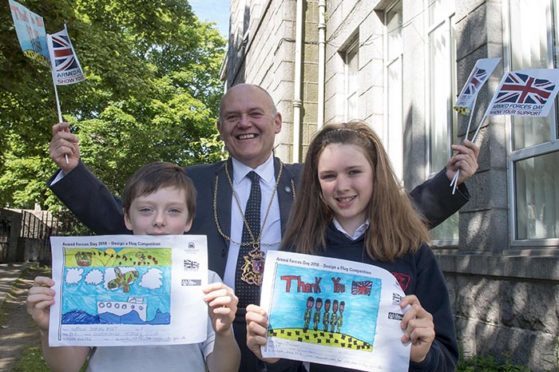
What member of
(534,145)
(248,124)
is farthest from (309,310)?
(534,145)

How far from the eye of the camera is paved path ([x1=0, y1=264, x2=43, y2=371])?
684cm

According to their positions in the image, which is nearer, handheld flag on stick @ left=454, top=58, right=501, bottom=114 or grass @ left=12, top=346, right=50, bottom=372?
handheld flag on stick @ left=454, top=58, right=501, bottom=114

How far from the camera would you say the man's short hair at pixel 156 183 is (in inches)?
95.0

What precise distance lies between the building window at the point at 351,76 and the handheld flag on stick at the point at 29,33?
634 centimetres

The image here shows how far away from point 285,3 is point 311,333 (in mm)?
9964

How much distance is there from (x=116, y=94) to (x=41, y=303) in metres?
9.51

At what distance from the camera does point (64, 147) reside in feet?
9.51

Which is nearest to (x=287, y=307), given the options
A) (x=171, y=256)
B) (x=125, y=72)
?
(x=171, y=256)

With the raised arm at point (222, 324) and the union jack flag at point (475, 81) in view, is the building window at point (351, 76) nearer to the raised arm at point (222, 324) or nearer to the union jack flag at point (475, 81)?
the union jack flag at point (475, 81)

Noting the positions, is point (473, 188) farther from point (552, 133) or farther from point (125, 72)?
point (125, 72)

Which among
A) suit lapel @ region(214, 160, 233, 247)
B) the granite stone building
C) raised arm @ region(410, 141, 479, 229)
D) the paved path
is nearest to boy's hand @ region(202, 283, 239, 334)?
suit lapel @ region(214, 160, 233, 247)

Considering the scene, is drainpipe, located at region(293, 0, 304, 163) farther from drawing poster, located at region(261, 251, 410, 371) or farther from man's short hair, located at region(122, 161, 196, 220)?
drawing poster, located at region(261, 251, 410, 371)

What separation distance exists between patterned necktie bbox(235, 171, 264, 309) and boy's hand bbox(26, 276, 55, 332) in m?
0.93

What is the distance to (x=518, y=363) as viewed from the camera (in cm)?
451
